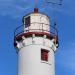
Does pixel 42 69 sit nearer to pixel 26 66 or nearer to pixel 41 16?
pixel 26 66

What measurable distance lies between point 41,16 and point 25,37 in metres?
2.71

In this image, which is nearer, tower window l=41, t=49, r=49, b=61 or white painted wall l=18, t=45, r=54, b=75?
white painted wall l=18, t=45, r=54, b=75

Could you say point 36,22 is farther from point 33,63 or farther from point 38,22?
point 33,63

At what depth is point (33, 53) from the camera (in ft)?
153

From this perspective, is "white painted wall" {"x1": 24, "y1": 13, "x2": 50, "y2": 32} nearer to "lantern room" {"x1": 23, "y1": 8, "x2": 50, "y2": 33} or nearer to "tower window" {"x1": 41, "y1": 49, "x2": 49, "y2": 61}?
"lantern room" {"x1": 23, "y1": 8, "x2": 50, "y2": 33}

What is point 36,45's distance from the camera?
47219 mm

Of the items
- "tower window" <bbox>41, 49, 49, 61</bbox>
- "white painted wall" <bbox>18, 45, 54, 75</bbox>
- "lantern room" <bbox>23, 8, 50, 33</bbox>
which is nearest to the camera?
"white painted wall" <bbox>18, 45, 54, 75</bbox>

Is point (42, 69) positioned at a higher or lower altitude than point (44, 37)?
lower

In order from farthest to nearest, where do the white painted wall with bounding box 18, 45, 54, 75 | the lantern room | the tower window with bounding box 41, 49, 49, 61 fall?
1. the lantern room
2. the tower window with bounding box 41, 49, 49, 61
3. the white painted wall with bounding box 18, 45, 54, 75

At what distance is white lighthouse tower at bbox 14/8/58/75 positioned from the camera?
152 feet

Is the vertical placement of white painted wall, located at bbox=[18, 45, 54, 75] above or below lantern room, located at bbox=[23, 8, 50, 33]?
below

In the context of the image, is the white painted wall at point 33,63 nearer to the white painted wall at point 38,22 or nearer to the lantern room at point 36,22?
the lantern room at point 36,22

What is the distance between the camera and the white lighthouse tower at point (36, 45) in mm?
46281

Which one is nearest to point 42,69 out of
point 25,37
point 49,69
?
point 49,69
